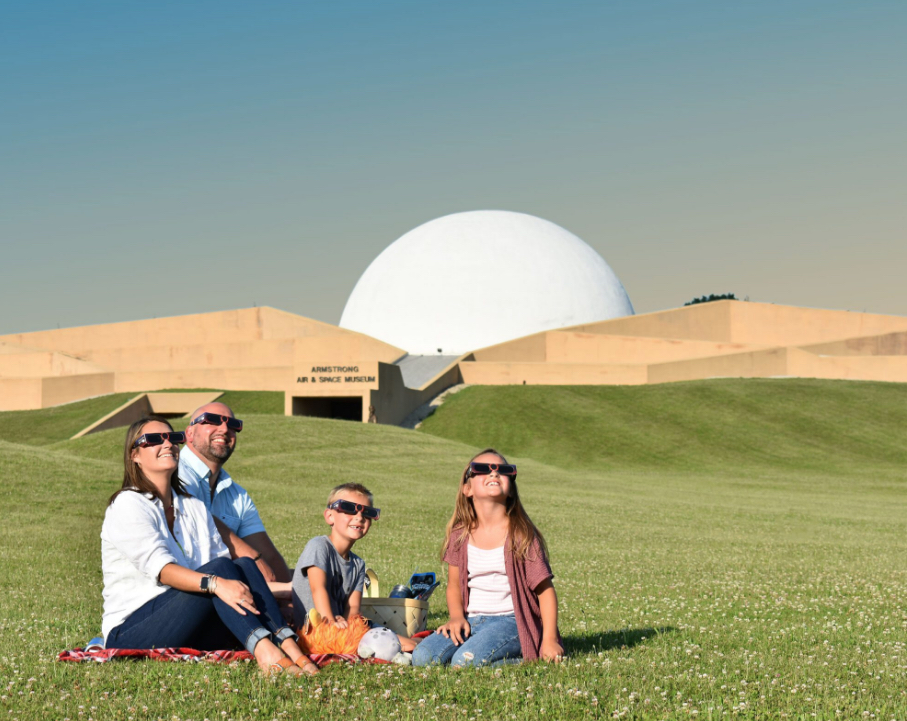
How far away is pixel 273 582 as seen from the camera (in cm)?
630

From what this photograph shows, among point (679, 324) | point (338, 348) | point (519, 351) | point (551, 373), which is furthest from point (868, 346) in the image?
point (338, 348)

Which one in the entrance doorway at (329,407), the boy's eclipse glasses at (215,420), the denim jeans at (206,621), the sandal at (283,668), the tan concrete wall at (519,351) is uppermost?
the tan concrete wall at (519,351)

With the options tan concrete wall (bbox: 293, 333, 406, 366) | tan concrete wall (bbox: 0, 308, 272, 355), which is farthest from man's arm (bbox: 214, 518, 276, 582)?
tan concrete wall (bbox: 0, 308, 272, 355)

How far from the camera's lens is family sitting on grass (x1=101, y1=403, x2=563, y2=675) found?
511 cm

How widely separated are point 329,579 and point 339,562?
0.14 metres

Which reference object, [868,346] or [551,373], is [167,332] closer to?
[551,373]

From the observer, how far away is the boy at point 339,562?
583 centimetres

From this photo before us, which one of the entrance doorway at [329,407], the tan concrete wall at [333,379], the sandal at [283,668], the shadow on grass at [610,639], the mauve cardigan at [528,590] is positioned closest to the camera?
the sandal at [283,668]

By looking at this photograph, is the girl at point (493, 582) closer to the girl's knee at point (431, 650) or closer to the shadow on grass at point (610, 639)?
the girl's knee at point (431, 650)

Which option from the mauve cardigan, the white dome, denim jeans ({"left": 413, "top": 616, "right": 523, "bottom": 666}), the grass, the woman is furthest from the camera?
the white dome

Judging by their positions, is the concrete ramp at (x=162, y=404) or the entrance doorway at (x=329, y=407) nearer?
the concrete ramp at (x=162, y=404)

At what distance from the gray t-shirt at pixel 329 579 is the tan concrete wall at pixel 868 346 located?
175ft

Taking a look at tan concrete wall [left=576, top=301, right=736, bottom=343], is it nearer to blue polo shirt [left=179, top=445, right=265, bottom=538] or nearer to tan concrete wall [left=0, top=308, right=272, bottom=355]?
tan concrete wall [left=0, top=308, right=272, bottom=355]

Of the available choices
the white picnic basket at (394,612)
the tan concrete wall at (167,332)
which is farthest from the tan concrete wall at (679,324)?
the white picnic basket at (394,612)
